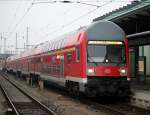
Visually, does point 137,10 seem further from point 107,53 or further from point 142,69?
point 142,69

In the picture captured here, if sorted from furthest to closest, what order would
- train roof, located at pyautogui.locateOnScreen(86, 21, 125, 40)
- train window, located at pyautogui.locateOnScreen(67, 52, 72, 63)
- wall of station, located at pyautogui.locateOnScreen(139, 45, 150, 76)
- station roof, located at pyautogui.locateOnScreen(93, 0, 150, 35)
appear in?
wall of station, located at pyautogui.locateOnScreen(139, 45, 150, 76) < station roof, located at pyautogui.locateOnScreen(93, 0, 150, 35) < train window, located at pyautogui.locateOnScreen(67, 52, 72, 63) < train roof, located at pyautogui.locateOnScreen(86, 21, 125, 40)

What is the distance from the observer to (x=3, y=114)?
14.4 meters

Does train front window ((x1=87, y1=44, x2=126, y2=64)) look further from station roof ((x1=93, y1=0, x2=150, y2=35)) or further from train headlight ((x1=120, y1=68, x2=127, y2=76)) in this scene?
station roof ((x1=93, y1=0, x2=150, y2=35))

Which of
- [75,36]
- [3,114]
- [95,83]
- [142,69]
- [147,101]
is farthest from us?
[142,69]

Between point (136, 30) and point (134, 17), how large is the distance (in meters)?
1.42

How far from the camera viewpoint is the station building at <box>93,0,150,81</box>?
2105 cm

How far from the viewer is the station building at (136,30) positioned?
21.0 meters

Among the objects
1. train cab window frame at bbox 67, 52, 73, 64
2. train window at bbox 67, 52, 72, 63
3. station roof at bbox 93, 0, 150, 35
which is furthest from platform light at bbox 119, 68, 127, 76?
station roof at bbox 93, 0, 150, 35

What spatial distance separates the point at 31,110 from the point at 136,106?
4193 mm

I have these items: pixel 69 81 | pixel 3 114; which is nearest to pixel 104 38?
pixel 69 81

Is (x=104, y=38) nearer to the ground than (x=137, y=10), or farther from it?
nearer to the ground

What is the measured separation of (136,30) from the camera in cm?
2397

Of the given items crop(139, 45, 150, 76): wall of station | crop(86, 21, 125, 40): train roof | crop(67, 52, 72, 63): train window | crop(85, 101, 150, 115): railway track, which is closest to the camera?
crop(85, 101, 150, 115): railway track

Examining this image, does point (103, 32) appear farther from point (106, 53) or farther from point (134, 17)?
point (134, 17)
